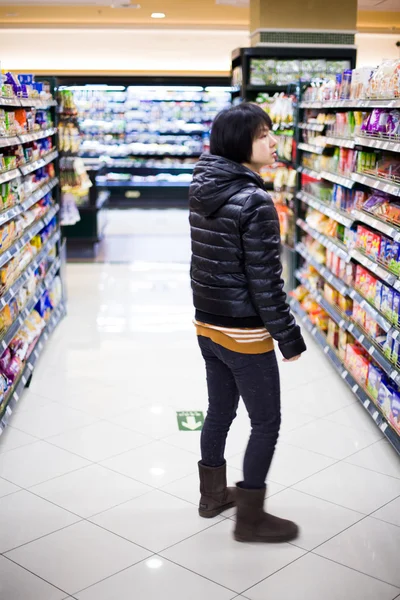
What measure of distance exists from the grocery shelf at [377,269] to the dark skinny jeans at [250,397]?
3.65 feet

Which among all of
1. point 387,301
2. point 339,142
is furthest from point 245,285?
point 339,142

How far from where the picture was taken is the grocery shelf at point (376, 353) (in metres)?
3.90

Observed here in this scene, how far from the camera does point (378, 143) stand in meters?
4.17

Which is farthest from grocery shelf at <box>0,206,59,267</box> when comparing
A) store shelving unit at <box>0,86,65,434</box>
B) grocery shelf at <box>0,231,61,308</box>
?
grocery shelf at <box>0,231,61,308</box>

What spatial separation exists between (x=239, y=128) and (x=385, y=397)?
1.87 meters

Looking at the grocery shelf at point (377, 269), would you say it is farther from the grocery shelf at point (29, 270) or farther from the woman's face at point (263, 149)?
the grocery shelf at point (29, 270)

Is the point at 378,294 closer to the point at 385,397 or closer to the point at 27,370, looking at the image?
the point at 385,397

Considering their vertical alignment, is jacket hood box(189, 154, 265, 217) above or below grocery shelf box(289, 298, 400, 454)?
above

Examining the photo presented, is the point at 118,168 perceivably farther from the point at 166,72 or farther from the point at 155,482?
the point at 155,482

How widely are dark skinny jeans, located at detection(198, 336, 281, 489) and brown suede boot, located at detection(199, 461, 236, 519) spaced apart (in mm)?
140

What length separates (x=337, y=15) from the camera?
28.9ft

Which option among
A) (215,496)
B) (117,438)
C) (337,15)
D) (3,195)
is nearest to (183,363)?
(117,438)

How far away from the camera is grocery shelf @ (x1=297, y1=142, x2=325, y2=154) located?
228 inches

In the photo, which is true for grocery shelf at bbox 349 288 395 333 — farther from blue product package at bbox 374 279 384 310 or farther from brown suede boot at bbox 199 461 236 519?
brown suede boot at bbox 199 461 236 519
